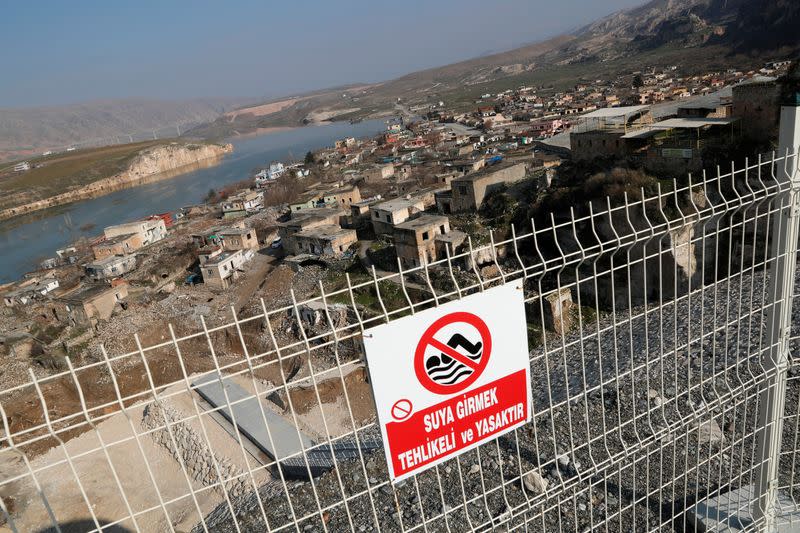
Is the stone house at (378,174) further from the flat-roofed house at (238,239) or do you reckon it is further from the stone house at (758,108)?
the stone house at (758,108)

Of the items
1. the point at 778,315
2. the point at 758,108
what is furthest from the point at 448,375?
the point at 758,108

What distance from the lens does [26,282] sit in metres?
25.3

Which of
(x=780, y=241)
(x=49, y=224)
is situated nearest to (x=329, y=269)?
Result: (x=780, y=241)

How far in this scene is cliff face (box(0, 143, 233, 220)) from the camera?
54781 millimetres

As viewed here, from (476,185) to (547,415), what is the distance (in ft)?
50.4

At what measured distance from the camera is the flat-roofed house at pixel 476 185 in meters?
18.9

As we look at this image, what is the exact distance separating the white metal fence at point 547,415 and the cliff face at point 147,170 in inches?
1992

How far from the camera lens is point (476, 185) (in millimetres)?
18844

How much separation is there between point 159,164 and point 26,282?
158 ft

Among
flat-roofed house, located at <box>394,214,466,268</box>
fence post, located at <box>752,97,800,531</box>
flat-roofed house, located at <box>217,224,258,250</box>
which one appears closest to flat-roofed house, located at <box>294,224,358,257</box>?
flat-roofed house, located at <box>394,214,466,268</box>

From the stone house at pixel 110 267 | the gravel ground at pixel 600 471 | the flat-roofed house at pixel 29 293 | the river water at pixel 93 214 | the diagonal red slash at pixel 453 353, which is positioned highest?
the diagonal red slash at pixel 453 353

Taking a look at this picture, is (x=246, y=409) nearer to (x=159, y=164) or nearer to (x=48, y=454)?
(x=48, y=454)

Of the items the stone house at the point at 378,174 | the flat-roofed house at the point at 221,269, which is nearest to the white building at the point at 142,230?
the flat-roofed house at the point at 221,269

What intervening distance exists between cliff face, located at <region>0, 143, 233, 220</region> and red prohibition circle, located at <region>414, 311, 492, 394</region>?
202 ft
